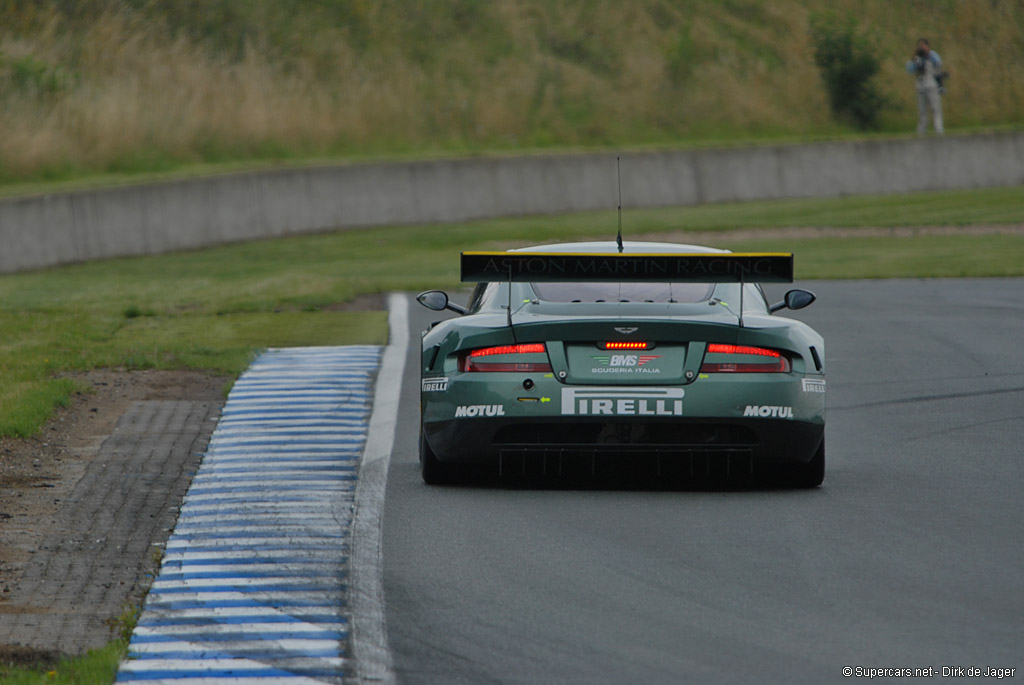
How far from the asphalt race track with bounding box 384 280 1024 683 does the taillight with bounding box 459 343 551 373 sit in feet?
2.08

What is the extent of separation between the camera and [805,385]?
27.8 feet

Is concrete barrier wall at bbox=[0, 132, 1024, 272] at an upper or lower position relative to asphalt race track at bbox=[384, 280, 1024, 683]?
lower

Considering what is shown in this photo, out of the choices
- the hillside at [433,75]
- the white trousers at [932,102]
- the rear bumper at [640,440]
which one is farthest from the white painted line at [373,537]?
the white trousers at [932,102]

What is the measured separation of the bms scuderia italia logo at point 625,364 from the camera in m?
8.34

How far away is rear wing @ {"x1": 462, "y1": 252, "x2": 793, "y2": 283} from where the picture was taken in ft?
27.5

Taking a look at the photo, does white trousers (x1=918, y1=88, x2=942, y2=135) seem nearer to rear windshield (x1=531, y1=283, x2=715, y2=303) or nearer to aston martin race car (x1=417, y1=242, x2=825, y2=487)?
rear windshield (x1=531, y1=283, x2=715, y2=303)

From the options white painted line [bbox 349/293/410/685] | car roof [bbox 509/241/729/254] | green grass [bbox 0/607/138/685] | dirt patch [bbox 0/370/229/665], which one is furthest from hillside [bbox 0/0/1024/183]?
green grass [bbox 0/607/138/685]

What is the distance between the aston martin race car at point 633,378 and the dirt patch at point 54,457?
6.52 feet

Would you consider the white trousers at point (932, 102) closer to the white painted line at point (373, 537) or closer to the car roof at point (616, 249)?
the white painted line at point (373, 537)

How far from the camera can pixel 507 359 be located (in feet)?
27.9

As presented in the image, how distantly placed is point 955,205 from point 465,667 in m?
29.5

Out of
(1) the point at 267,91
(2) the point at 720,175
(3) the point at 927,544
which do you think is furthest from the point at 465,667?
(1) the point at 267,91

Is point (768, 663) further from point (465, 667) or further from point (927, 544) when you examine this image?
point (927, 544)

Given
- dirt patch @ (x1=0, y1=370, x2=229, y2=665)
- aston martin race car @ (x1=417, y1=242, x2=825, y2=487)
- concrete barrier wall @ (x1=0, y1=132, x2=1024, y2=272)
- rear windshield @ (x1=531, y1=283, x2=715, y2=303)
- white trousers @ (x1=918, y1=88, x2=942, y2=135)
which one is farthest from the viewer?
white trousers @ (x1=918, y1=88, x2=942, y2=135)
